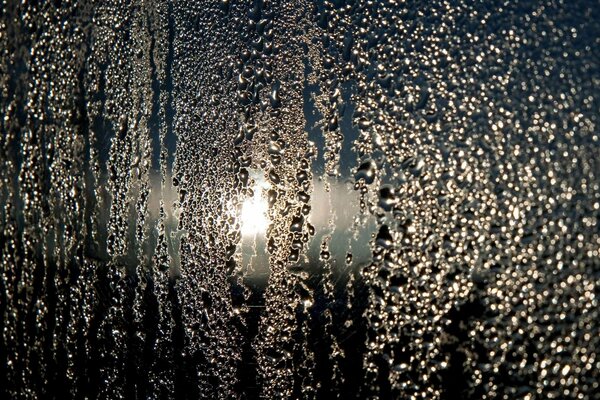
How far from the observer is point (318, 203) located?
2.79ft

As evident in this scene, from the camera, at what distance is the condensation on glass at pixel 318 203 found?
29.0 inches

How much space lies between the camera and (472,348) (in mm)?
749

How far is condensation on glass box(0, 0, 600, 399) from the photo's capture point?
74 centimetres

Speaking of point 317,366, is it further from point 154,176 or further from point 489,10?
point 489,10

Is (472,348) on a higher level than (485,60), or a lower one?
lower

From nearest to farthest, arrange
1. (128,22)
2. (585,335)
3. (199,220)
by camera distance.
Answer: (585,335)
(199,220)
(128,22)

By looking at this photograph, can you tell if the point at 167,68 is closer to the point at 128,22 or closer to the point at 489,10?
the point at 128,22

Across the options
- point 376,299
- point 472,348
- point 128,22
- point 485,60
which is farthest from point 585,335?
point 128,22

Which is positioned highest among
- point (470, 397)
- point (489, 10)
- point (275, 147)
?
point (489, 10)

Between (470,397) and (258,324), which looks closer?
(470,397)

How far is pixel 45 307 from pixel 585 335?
93cm

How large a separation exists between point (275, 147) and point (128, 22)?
0.41m

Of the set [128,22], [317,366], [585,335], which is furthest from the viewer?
[128,22]

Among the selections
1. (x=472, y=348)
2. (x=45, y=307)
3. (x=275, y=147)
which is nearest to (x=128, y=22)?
(x=275, y=147)
